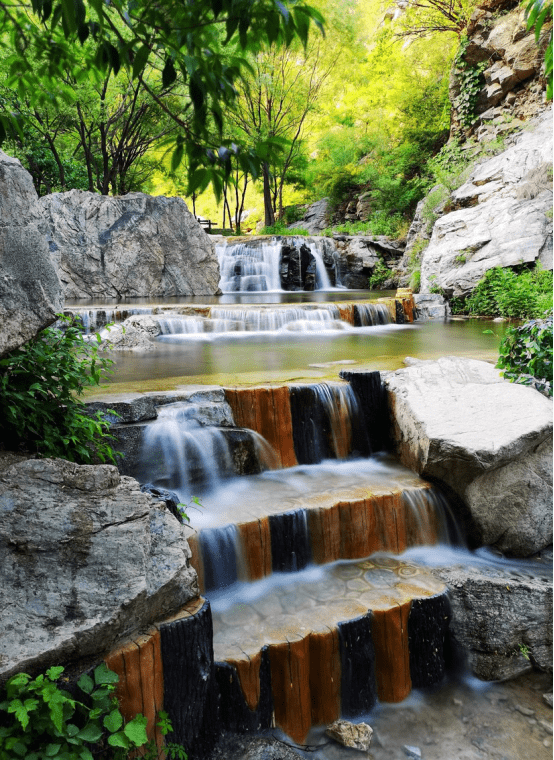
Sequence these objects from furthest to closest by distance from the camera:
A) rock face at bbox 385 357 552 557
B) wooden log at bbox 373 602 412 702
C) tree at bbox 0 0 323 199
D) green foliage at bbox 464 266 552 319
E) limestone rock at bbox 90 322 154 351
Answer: green foliage at bbox 464 266 552 319, limestone rock at bbox 90 322 154 351, rock face at bbox 385 357 552 557, wooden log at bbox 373 602 412 702, tree at bbox 0 0 323 199

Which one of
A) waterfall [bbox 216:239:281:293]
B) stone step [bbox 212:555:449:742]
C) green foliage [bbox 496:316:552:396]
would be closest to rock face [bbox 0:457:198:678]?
stone step [bbox 212:555:449:742]

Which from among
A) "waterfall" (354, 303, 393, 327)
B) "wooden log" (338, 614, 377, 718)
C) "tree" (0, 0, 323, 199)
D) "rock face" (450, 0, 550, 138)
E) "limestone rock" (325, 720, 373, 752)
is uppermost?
"rock face" (450, 0, 550, 138)

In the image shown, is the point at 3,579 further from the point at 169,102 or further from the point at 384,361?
the point at 169,102

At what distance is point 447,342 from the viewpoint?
356 inches

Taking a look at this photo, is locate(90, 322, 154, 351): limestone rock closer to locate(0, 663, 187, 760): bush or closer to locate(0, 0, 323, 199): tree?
locate(0, 663, 187, 760): bush

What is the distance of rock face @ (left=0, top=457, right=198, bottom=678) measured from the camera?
2316mm

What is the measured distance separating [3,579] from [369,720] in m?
2.44

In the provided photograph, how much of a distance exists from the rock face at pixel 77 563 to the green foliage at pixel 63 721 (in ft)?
A: 0.32

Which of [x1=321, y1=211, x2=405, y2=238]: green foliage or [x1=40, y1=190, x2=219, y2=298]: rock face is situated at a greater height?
[x1=321, y1=211, x2=405, y2=238]: green foliage

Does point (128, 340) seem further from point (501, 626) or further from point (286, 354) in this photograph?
point (501, 626)

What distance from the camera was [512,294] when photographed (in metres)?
10.7

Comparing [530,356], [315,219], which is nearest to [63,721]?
[530,356]

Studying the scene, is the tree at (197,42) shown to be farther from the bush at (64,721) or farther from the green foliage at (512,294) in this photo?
the green foliage at (512,294)

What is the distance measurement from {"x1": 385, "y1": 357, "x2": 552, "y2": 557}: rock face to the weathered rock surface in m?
0.65
